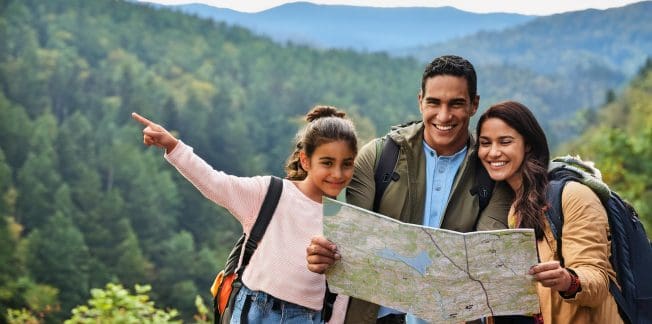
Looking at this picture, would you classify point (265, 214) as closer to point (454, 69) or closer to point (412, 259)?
point (412, 259)

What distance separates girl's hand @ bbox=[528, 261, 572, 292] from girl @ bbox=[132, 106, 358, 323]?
0.62 meters

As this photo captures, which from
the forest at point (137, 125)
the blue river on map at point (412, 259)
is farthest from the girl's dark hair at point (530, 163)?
the forest at point (137, 125)

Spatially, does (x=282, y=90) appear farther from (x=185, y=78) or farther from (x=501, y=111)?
(x=501, y=111)

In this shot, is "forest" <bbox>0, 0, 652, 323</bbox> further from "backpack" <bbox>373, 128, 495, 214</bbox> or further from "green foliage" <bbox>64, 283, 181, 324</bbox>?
"backpack" <bbox>373, 128, 495, 214</bbox>

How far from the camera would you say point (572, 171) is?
7.23ft

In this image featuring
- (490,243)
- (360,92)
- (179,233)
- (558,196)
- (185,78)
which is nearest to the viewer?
(490,243)

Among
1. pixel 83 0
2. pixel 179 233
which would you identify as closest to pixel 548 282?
pixel 179 233

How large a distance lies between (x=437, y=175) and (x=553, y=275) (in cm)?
60

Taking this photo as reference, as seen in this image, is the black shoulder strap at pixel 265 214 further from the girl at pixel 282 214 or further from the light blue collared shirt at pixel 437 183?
the light blue collared shirt at pixel 437 183

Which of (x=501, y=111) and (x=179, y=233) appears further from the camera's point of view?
(x=179, y=233)

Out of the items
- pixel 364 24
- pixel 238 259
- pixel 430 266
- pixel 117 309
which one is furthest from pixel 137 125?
pixel 430 266

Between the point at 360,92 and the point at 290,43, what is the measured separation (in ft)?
33.8

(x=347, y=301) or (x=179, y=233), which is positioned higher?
(x=179, y=233)

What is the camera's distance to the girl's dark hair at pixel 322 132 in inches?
91.6
